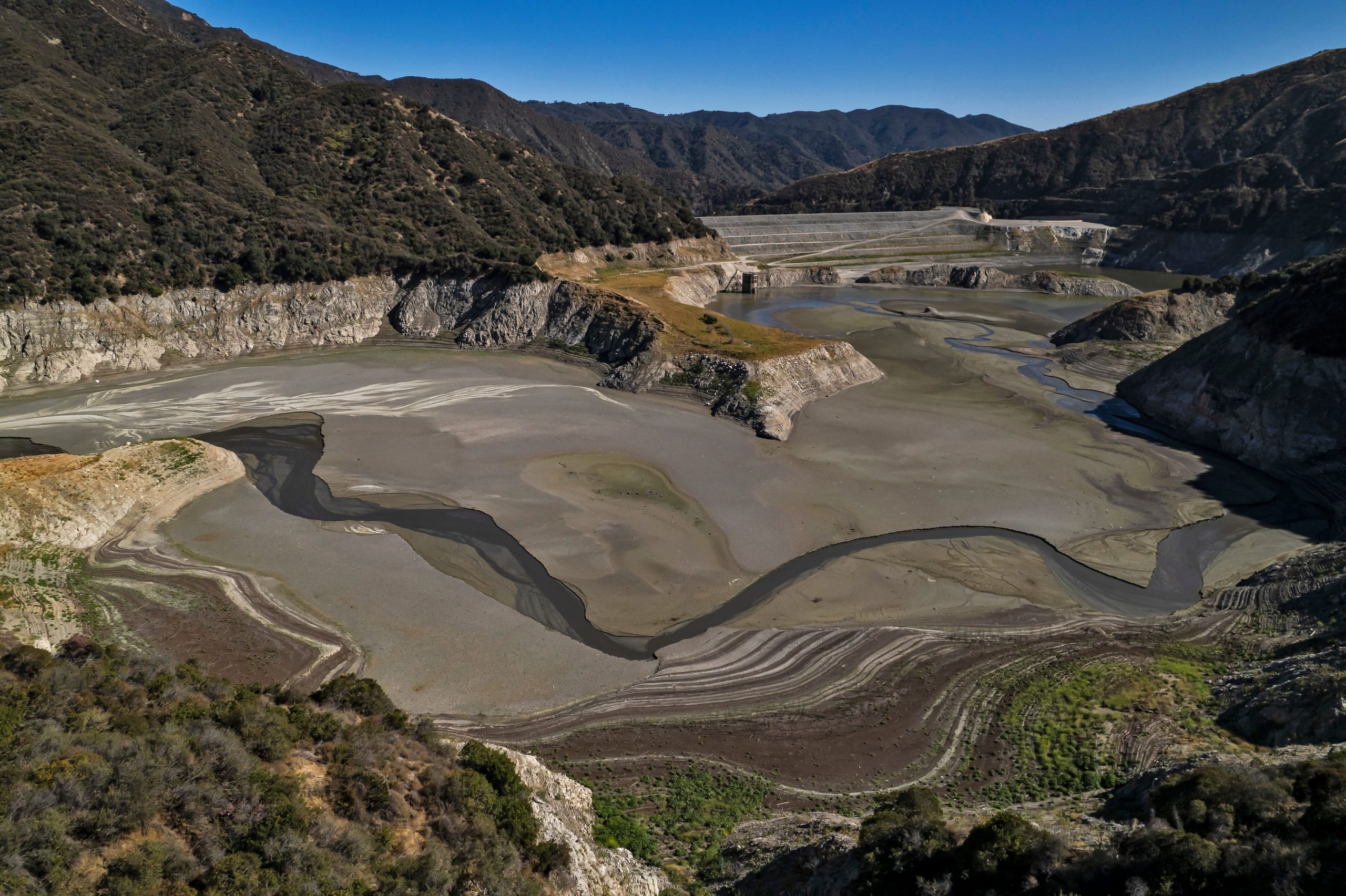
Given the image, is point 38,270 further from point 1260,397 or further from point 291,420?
point 1260,397

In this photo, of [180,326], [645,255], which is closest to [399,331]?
[180,326]

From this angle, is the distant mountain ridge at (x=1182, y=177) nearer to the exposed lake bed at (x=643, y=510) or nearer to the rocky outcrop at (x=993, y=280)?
the rocky outcrop at (x=993, y=280)

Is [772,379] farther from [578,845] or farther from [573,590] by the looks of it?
[578,845]

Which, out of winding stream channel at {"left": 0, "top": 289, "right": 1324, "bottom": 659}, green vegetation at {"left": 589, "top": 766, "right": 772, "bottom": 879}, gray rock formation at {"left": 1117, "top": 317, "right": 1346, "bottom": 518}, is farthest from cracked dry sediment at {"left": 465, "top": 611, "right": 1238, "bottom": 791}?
gray rock formation at {"left": 1117, "top": 317, "right": 1346, "bottom": 518}

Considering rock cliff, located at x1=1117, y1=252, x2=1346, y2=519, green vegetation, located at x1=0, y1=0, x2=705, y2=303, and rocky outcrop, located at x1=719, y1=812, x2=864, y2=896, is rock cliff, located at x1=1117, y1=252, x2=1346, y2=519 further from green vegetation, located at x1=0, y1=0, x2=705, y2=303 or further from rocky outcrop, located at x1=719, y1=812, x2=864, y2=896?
green vegetation, located at x1=0, y1=0, x2=705, y2=303

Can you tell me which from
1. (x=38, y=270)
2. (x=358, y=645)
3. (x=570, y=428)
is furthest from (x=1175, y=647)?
(x=38, y=270)

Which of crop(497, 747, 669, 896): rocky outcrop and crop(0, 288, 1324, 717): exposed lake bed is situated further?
crop(0, 288, 1324, 717): exposed lake bed
